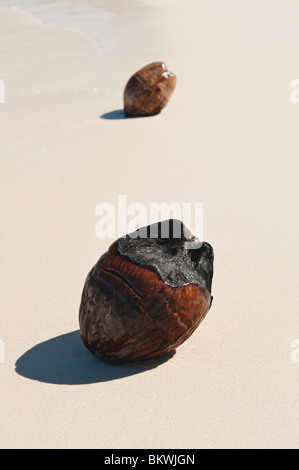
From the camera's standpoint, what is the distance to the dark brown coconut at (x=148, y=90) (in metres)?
8.64

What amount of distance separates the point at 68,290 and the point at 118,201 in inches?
69.5

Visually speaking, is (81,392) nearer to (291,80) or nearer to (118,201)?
(118,201)

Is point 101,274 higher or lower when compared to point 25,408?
higher

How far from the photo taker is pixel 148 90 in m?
8.70

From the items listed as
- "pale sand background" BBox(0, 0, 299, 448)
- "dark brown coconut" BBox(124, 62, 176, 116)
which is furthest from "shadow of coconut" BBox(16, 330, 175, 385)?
"dark brown coconut" BBox(124, 62, 176, 116)

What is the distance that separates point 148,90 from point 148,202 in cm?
310

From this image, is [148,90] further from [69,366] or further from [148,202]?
[69,366]

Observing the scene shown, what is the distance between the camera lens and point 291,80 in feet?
32.0

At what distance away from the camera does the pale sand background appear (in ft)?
10.3

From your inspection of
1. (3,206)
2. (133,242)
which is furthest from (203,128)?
(133,242)

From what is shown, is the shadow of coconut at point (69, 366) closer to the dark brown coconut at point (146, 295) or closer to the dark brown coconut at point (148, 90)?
the dark brown coconut at point (146, 295)

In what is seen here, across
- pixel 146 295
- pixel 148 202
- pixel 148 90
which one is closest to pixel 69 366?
pixel 146 295

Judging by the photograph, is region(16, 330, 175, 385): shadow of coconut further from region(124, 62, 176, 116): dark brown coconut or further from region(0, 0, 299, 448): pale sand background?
region(124, 62, 176, 116): dark brown coconut

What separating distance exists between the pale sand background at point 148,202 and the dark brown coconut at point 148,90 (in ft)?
0.74
